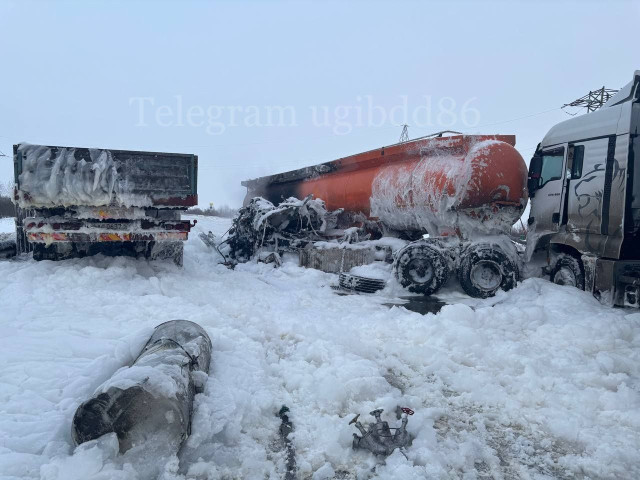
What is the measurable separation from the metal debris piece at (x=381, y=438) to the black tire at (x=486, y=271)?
185 inches

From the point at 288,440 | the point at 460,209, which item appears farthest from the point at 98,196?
the point at 460,209

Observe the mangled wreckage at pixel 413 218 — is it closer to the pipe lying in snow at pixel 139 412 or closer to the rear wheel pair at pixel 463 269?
the rear wheel pair at pixel 463 269

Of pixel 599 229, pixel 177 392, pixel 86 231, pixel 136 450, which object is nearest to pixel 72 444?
pixel 136 450

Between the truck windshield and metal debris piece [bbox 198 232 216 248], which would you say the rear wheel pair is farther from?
metal debris piece [bbox 198 232 216 248]

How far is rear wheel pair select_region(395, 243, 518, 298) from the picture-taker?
6715 mm

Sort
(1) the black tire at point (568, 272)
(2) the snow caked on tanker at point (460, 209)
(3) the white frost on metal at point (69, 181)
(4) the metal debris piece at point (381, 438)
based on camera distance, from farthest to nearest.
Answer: (2) the snow caked on tanker at point (460, 209), (1) the black tire at point (568, 272), (3) the white frost on metal at point (69, 181), (4) the metal debris piece at point (381, 438)

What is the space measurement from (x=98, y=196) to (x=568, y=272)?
7.01 meters

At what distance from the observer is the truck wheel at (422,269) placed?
700 cm

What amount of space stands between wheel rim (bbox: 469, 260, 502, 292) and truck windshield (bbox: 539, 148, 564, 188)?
1613 mm

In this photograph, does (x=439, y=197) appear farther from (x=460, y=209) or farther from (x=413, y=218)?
(x=413, y=218)

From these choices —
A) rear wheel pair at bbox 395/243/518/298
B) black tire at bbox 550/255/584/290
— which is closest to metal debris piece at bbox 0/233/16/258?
rear wheel pair at bbox 395/243/518/298

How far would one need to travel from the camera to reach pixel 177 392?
222cm

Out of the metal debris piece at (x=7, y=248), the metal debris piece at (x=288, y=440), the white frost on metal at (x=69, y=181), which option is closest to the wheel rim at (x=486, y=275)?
the metal debris piece at (x=288, y=440)

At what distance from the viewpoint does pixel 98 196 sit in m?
5.96
